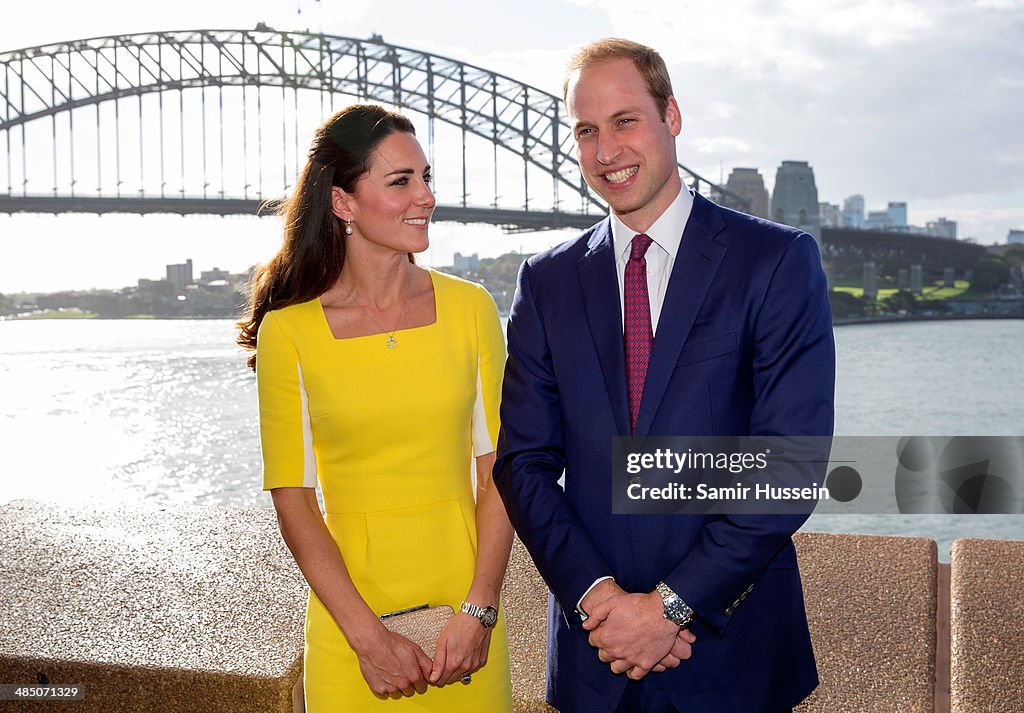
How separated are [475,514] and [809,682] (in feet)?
1.74

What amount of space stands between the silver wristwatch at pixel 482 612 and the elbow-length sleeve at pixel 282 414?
285mm

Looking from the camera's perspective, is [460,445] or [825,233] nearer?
[460,445]

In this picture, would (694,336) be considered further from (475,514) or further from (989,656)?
(989,656)

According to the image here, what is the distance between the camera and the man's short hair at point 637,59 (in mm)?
1386

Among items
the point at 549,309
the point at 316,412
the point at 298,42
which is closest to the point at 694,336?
the point at 549,309

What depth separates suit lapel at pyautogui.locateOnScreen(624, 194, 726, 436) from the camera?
133cm

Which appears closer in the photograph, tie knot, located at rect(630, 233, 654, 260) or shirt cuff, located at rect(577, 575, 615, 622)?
shirt cuff, located at rect(577, 575, 615, 622)

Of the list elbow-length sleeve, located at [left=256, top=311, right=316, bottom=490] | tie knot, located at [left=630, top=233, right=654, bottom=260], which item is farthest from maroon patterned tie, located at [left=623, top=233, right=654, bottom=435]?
elbow-length sleeve, located at [left=256, top=311, right=316, bottom=490]

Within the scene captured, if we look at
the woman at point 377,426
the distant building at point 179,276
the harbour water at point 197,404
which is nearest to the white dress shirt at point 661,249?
the woman at point 377,426

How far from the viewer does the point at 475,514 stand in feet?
5.09

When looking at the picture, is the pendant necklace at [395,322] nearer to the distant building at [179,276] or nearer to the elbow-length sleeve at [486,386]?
the elbow-length sleeve at [486,386]

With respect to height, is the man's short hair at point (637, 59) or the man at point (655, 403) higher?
the man's short hair at point (637, 59)

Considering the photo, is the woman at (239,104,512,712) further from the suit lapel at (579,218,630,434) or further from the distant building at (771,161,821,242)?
the distant building at (771,161,821,242)

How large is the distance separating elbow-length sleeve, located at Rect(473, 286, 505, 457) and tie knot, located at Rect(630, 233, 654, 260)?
24 cm
